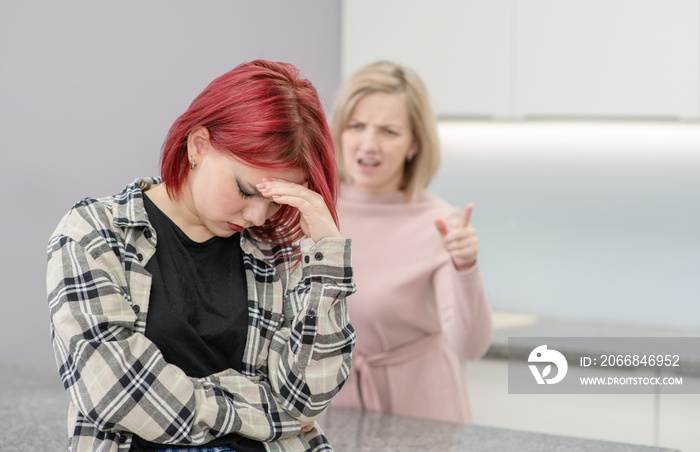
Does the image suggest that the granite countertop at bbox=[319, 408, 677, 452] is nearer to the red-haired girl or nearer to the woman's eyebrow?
the red-haired girl

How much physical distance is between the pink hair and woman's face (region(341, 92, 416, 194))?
36.2 inches

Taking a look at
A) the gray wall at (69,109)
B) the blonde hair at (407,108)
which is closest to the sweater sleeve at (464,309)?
the blonde hair at (407,108)

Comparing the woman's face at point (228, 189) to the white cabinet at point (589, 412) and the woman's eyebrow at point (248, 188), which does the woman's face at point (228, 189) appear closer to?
the woman's eyebrow at point (248, 188)

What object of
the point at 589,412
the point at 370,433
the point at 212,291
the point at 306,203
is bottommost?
the point at 589,412

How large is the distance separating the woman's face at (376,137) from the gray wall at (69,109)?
42cm

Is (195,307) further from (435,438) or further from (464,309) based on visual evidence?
(464,309)

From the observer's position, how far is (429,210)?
2057 millimetres

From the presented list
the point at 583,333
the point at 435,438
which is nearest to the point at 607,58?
the point at 583,333

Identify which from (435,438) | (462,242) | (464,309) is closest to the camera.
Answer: (435,438)

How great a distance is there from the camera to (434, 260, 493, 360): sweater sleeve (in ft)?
5.84

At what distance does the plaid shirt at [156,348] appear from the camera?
0.91 m

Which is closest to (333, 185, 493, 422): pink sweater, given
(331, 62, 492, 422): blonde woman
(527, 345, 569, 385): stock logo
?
(331, 62, 492, 422): blonde woman

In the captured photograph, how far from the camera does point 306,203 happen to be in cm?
102

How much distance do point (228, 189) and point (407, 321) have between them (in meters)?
1.01
